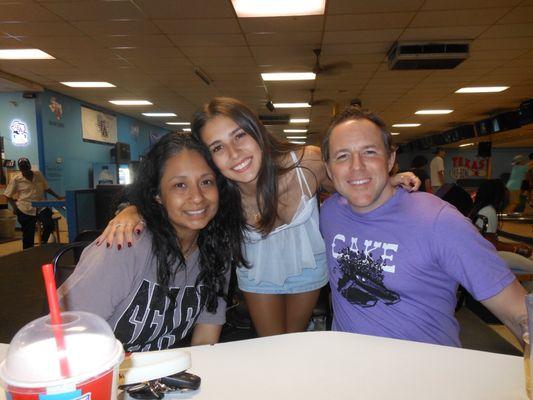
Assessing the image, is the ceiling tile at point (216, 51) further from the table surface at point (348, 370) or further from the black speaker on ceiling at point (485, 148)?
the black speaker on ceiling at point (485, 148)

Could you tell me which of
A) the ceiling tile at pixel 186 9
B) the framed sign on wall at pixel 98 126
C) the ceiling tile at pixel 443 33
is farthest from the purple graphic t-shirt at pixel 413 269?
the framed sign on wall at pixel 98 126

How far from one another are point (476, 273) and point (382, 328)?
14.3 inches

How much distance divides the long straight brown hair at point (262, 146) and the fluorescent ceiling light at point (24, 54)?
5.46 meters

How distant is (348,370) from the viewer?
0.88 m

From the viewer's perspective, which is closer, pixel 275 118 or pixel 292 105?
pixel 292 105

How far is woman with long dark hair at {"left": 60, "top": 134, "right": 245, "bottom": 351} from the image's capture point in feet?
4.06

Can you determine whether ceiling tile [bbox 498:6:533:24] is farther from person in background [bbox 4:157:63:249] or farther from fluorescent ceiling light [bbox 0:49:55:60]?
person in background [bbox 4:157:63:249]

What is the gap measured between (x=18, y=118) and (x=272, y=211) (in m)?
8.32

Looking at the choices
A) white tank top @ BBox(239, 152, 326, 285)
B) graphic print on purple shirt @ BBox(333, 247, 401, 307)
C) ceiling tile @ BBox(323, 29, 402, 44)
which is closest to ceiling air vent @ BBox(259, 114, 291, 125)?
ceiling tile @ BBox(323, 29, 402, 44)

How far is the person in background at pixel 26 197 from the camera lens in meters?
6.32

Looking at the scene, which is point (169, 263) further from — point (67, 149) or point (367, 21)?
point (67, 149)

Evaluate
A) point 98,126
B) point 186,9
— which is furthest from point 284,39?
point 98,126

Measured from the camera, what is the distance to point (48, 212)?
Result: 6570 mm

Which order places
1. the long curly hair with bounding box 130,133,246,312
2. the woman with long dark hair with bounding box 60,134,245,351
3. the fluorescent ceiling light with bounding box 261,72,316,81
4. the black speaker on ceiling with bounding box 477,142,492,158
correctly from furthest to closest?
the black speaker on ceiling with bounding box 477,142,492,158
the fluorescent ceiling light with bounding box 261,72,316,81
the long curly hair with bounding box 130,133,246,312
the woman with long dark hair with bounding box 60,134,245,351
